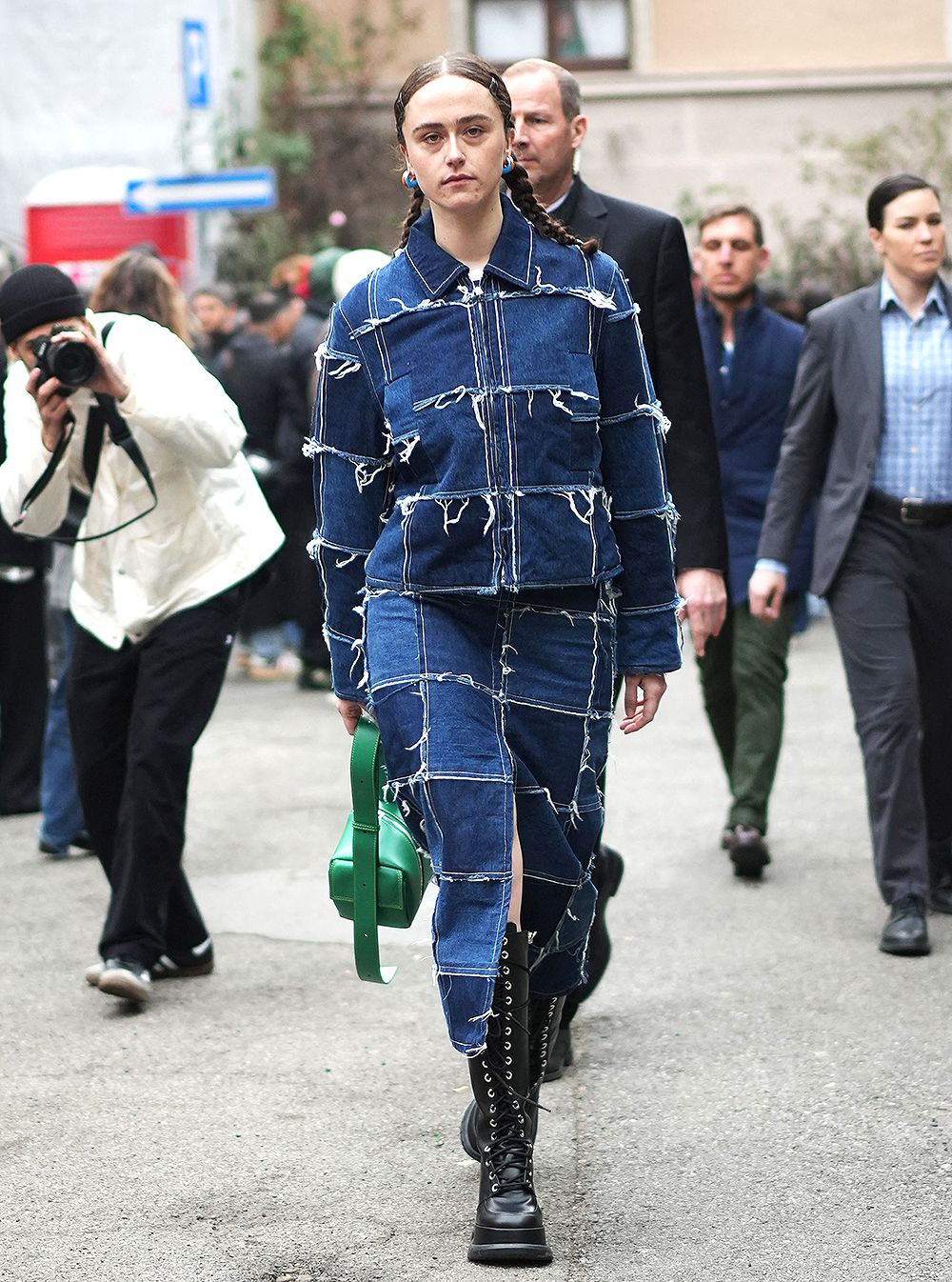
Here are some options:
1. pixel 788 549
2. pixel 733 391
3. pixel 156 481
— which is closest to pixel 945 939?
pixel 788 549

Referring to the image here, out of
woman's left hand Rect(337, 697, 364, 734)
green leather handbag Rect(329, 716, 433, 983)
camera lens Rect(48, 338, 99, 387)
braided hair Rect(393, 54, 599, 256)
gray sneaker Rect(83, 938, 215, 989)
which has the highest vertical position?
braided hair Rect(393, 54, 599, 256)

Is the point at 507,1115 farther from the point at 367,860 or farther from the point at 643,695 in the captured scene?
the point at 643,695

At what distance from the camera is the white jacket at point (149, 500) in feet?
17.4

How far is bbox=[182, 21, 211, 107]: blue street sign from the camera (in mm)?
13727

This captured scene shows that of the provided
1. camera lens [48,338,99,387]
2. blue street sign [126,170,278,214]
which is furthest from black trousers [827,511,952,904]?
blue street sign [126,170,278,214]

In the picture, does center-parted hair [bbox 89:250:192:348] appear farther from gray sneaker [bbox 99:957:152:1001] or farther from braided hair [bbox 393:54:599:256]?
braided hair [bbox 393:54:599:256]

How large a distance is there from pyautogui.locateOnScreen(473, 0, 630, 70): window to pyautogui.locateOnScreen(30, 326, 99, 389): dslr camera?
1518cm

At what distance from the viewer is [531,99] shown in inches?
178

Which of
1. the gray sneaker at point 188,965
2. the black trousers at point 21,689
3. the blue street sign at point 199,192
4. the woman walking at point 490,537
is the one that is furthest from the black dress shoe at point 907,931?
the blue street sign at point 199,192

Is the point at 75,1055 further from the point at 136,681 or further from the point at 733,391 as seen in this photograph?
the point at 733,391

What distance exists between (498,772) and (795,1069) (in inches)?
61.0

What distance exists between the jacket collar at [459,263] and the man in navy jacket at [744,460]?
336cm

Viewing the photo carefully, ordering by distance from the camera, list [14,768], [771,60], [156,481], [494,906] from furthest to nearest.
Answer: [771,60], [14,768], [156,481], [494,906]

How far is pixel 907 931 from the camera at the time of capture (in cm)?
575
